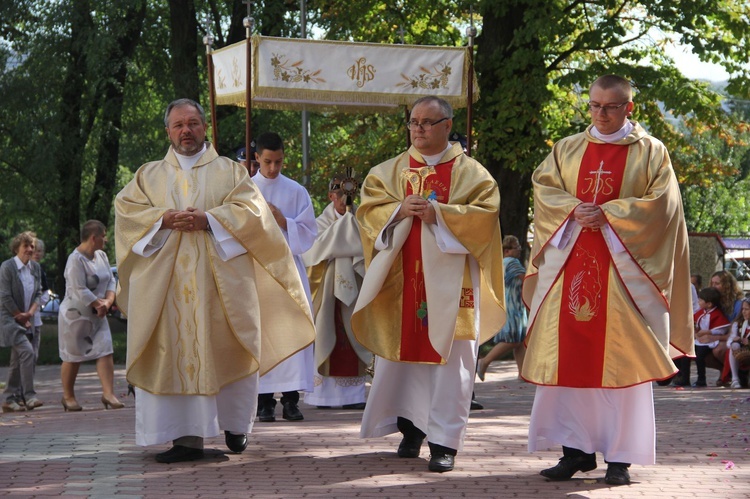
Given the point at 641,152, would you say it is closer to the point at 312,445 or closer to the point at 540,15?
the point at 312,445

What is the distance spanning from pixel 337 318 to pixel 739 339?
5.08 metres

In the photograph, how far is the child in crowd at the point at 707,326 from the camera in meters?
14.2

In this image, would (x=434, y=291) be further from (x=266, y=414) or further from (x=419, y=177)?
(x=266, y=414)

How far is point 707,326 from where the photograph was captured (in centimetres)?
1439

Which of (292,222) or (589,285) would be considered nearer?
(589,285)

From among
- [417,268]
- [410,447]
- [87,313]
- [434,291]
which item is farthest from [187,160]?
[87,313]

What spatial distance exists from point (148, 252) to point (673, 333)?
3.23 metres

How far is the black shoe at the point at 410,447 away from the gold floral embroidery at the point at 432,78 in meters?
5.03

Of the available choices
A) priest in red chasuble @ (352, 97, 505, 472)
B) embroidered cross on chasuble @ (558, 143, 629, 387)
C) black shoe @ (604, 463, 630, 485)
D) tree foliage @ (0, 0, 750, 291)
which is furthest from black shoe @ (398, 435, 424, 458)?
tree foliage @ (0, 0, 750, 291)

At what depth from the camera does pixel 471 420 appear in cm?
1007

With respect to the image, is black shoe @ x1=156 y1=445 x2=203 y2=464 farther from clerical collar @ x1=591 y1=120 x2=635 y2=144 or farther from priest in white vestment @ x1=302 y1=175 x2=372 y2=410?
priest in white vestment @ x1=302 y1=175 x2=372 y2=410

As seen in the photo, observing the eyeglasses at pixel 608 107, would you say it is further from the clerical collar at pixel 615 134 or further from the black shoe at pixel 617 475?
the black shoe at pixel 617 475

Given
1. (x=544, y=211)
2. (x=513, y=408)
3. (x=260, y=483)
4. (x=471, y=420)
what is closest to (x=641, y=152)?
(x=544, y=211)

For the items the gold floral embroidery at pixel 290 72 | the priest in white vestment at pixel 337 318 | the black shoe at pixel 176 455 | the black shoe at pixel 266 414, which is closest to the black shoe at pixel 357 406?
the priest in white vestment at pixel 337 318
